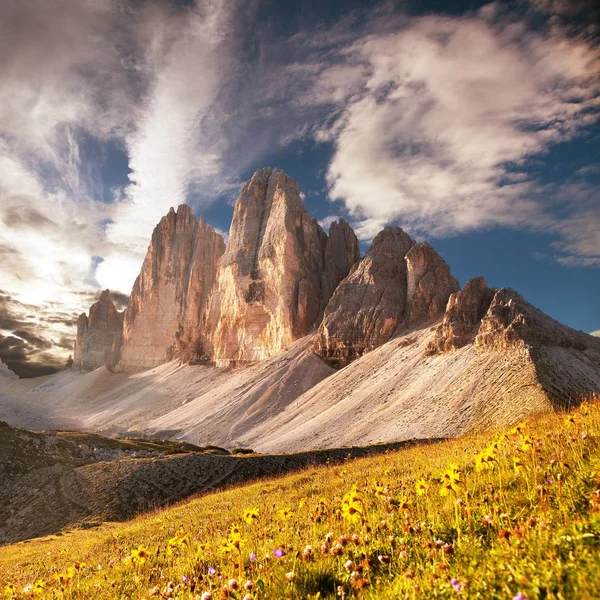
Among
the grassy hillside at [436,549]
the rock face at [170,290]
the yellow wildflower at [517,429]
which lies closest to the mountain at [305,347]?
the rock face at [170,290]

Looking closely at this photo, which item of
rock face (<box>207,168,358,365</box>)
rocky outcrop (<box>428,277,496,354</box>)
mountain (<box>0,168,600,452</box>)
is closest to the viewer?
mountain (<box>0,168,600,452</box>)

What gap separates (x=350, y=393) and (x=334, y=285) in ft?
172

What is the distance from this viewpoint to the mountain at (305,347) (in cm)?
4834

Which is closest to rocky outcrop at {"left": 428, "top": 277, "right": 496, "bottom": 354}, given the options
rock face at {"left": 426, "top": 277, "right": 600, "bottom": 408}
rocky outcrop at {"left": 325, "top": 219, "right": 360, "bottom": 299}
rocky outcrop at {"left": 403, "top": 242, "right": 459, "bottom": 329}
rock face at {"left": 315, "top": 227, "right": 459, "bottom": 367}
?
rock face at {"left": 426, "top": 277, "right": 600, "bottom": 408}

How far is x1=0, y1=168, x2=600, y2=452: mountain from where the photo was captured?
4834 cm

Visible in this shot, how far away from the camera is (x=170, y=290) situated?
163375mm

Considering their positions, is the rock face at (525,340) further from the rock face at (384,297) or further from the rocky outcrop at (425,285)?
the rock face at (384,297)

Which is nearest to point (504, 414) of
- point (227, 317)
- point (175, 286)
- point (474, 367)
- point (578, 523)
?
point (474, 367)

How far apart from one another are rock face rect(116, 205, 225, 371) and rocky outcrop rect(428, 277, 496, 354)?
327 ft

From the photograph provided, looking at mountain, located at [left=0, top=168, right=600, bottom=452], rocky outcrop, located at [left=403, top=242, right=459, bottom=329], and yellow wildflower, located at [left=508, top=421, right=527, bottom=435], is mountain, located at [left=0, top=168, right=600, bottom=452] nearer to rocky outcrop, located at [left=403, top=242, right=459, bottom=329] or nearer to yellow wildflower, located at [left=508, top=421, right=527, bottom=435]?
rocky outcrop, located at [left=403, top=242, right=459, bottom=329]

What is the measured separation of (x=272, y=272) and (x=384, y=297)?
119ft

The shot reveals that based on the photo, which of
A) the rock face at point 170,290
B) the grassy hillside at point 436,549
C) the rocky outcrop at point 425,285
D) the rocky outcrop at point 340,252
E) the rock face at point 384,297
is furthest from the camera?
the rock face at point 170,290

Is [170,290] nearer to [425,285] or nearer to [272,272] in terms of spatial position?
[272,272]

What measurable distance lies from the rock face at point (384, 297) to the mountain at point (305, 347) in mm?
284
